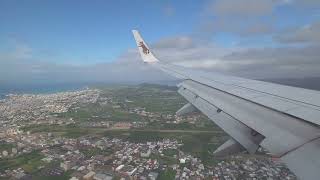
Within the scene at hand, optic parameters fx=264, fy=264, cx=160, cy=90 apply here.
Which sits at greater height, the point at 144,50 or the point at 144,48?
the point at 144,48

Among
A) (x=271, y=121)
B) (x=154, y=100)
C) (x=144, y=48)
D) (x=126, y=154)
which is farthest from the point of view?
(x=154, y=100)

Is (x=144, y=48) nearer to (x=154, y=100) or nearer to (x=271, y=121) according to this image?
(x=271, y=121)

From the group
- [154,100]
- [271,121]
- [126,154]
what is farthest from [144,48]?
[154,100]

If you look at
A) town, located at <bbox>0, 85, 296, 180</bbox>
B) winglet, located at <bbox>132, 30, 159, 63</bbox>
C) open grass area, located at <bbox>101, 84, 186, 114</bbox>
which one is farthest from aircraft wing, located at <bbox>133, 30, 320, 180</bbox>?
open grass area, located at <bbox>101, 84, 186, 114</bbox>

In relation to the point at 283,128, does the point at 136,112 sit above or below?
below

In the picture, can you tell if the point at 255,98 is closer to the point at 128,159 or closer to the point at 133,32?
the point at 133,32

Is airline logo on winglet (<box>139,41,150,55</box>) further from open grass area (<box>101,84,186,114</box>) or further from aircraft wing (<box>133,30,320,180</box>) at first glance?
open grass area (<box>101,84,186,114</box>)

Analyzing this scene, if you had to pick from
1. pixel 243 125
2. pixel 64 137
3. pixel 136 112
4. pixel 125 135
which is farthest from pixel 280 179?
pixel 136 112
